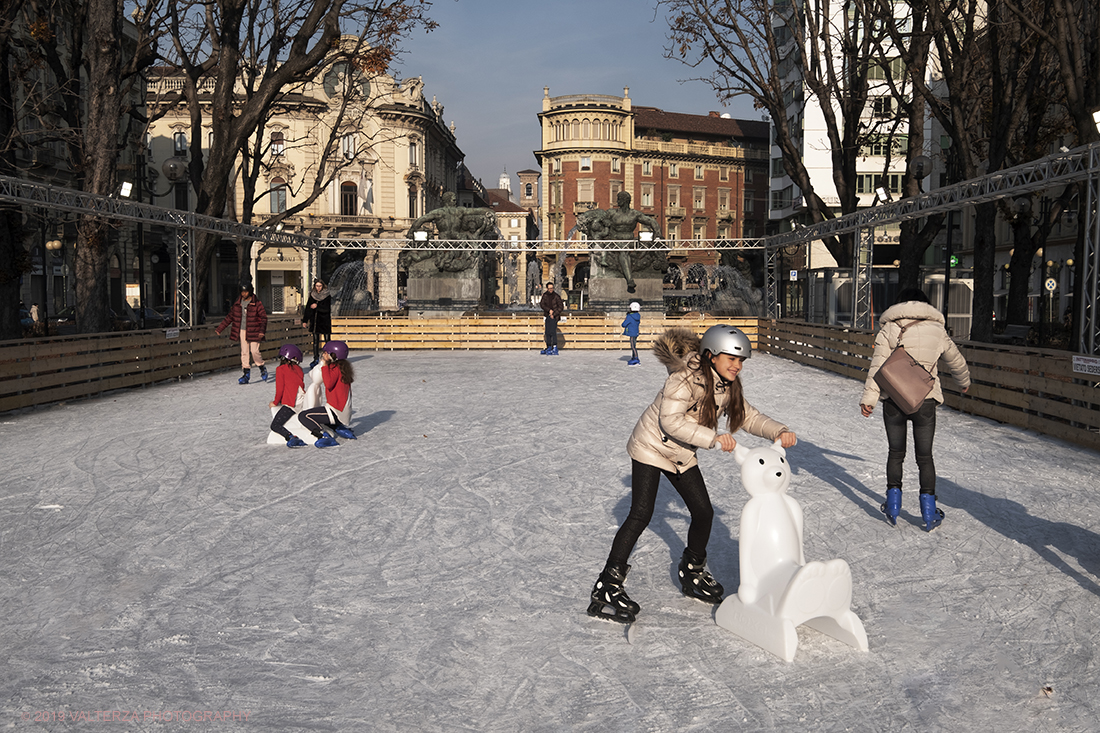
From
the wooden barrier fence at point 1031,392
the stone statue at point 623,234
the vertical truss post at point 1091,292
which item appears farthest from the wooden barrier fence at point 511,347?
the stone statue at point 623,234

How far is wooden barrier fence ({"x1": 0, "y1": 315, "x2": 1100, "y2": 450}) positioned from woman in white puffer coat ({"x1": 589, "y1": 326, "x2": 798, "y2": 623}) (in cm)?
665

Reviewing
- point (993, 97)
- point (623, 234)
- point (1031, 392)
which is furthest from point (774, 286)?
point (1031, 392)

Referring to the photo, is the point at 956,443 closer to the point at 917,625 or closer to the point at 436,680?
the point at 917,625

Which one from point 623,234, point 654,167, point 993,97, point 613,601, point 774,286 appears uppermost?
point 654,167

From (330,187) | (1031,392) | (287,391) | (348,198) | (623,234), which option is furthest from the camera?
(348,198)

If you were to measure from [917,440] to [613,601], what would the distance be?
10.2ft

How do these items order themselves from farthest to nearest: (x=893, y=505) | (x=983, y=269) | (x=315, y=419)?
(x=983, y=269), (x=315, y=419), (x=893, y=505)

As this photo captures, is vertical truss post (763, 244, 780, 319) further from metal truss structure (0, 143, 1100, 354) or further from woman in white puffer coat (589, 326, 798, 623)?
woman in white puffer coat (589, 326, 798, 623)

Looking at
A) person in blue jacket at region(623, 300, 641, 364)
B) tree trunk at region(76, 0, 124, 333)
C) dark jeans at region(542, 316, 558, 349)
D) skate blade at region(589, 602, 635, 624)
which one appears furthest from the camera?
dark jeans at region(542, 316, 558, 349)

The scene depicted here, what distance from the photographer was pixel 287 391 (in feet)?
31.2

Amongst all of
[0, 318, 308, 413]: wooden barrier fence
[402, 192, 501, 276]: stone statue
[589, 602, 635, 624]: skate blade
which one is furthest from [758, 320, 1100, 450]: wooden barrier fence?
[402, 192, 501, 276]: stone statue

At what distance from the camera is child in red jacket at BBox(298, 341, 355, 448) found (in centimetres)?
Result: 938

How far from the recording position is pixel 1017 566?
5320 millimetres

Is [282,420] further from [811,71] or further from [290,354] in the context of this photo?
[811,71]
